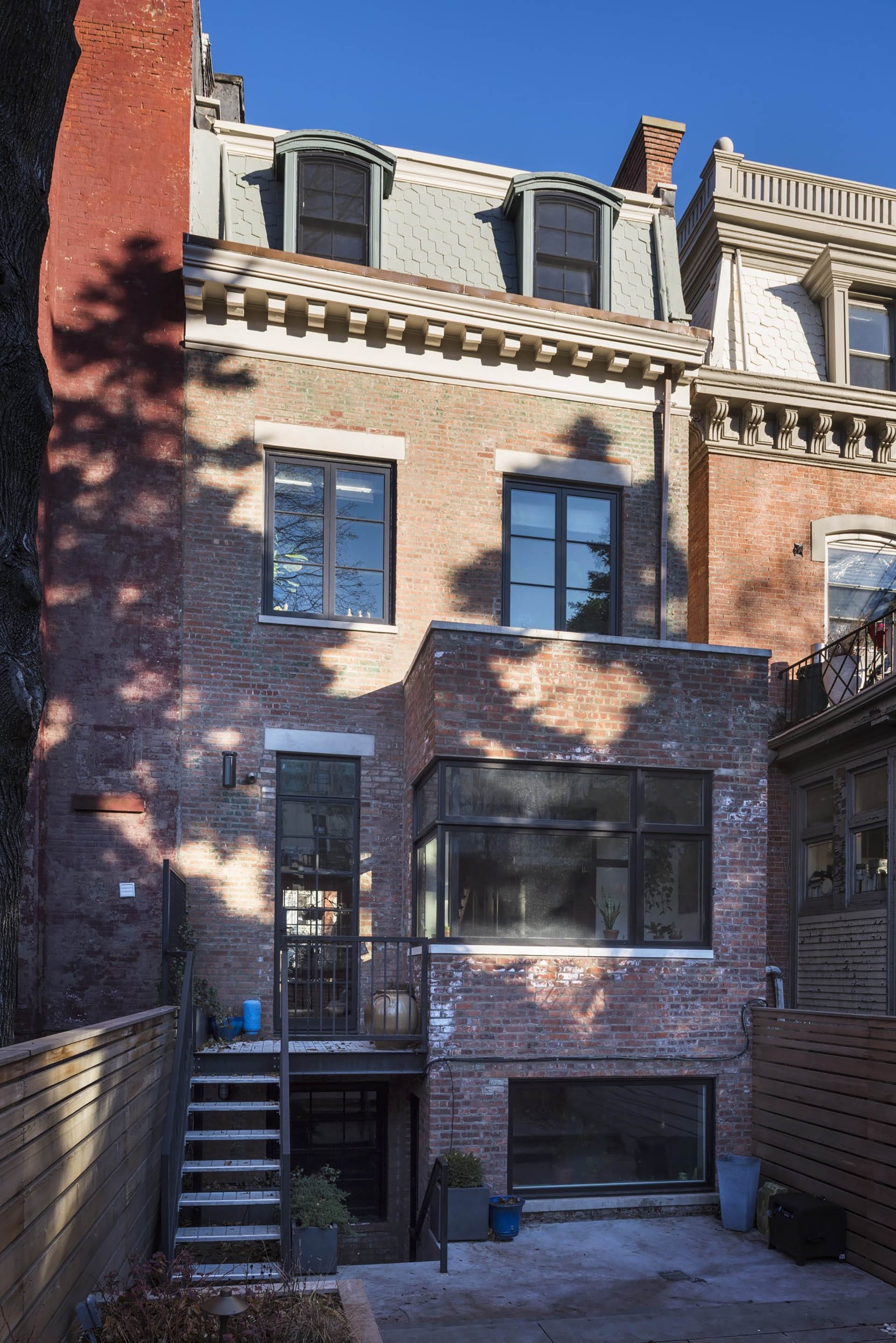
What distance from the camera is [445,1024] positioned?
10195 millimetres

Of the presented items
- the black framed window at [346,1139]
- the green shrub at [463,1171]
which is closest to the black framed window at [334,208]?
the black framed window at [346,1139]

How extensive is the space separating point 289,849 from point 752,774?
4.77 meters

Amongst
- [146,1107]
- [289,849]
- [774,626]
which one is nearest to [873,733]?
[774,626]

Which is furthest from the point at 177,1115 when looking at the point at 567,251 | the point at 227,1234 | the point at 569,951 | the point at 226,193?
the point at 567,251

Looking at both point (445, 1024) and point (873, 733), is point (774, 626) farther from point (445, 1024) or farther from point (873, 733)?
point (445, 1024)

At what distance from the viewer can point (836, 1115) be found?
9.28 meters

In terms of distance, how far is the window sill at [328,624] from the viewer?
39.9ft

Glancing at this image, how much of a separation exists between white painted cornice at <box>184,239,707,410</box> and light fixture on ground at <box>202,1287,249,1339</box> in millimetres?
9463

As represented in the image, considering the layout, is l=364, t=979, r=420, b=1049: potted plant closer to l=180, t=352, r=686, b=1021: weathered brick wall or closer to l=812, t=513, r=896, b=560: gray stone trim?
l=180, t=352, r=686, b=1021: weathered brick wall

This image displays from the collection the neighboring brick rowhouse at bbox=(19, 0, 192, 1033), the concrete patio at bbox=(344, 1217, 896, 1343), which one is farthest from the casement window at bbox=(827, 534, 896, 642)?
the neighboring brick rowhouse at bbox=(19, 0, 192, 1033)

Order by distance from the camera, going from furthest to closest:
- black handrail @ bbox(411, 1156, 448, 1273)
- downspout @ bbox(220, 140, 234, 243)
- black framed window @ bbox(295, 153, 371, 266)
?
black framed window @ bbox(295, 153, 371, 266) < downspout @ bbox(220, 140, 234, 243) < black handrail @ bbox(411, 1156, 448, 1273)

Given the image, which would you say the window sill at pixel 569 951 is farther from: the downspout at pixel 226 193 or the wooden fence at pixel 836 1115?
the downspout at pixel 226 193

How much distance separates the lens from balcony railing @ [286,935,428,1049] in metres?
10.6

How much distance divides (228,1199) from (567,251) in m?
10.8
